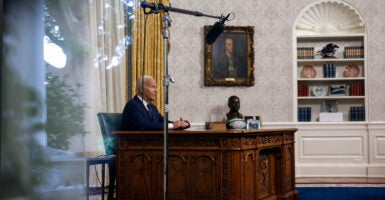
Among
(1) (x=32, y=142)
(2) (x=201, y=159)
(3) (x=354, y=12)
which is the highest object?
(3) (x=354, y=12)

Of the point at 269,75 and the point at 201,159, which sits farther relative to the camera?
the point at 269,75

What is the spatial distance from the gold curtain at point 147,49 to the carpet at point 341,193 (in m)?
2.25

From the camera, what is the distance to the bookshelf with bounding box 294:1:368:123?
20.9 ft

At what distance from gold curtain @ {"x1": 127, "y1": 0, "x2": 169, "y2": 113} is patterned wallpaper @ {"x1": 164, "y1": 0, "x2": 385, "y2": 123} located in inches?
20.3

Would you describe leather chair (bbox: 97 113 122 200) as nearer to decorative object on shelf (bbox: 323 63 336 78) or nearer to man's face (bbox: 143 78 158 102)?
man's face (bbox: 143 78 158 102)

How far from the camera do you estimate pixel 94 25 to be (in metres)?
4.76

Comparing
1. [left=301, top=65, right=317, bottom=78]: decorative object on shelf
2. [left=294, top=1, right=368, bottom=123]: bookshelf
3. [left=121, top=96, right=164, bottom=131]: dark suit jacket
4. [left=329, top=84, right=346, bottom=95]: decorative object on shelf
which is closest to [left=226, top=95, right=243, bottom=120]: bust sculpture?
[left=294, top=1, right=368, bottom=123]: bookshelf

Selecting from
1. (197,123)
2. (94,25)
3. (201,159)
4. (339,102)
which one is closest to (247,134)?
(201,159)

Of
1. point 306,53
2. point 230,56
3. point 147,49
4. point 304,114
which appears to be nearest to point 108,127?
point 147,49

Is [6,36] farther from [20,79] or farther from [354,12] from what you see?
[354,12]

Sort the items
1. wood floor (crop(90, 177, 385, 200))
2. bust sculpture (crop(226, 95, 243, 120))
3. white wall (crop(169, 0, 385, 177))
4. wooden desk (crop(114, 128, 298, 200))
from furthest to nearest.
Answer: white wall (crop(169, 0, 385, 177)), bust sculpture (crop(226, 95, 243, 120)), wood floor (crop(90, 177, 385, 200)), wooden desk (crop(114, 128, 298, 200))

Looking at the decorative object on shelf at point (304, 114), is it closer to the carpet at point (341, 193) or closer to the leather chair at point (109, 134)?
the carpet at point (341, 193)

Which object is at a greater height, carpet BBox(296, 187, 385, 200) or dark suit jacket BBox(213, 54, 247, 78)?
dark suit jacket BBox(213, 54, 247, 78)

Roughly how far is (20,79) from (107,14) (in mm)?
4381
